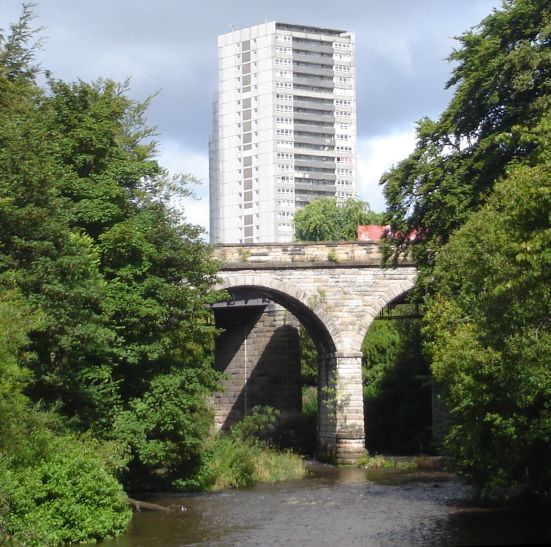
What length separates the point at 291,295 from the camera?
3725cm

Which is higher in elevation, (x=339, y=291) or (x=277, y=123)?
(x=277, y=123)

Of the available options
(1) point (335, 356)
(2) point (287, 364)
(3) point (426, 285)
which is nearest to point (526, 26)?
(3) point (426, 285)

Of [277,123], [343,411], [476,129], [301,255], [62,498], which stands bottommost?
[62,498]

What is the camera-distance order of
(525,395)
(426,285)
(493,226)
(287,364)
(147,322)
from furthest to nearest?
(287,364) < (426,285) < (147,322) < (493,226) < (525,395)

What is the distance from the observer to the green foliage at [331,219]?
7288 cm

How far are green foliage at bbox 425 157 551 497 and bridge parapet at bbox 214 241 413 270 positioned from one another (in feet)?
37.8

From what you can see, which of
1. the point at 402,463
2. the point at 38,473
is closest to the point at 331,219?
the point at 402,463

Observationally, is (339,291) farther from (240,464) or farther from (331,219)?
(331,219)

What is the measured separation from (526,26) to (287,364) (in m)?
21.3

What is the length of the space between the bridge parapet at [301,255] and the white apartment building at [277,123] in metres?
86.1

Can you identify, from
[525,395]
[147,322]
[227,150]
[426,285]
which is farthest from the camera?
[227,150]

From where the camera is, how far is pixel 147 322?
24.9 meters

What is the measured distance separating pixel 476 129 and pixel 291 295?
38.9 feet

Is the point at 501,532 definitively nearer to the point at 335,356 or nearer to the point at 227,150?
the point at 335,356
